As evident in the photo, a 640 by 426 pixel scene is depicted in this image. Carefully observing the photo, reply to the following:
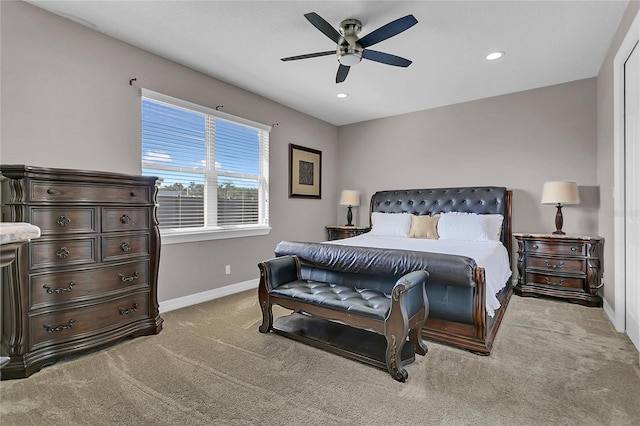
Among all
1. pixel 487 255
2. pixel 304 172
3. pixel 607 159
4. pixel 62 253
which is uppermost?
pixel 304 172

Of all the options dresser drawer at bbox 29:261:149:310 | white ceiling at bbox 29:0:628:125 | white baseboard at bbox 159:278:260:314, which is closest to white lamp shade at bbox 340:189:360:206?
white ceiling at bbox 29:0:628:125

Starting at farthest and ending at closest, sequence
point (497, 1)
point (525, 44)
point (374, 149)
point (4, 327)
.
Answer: point (374, 149) → point (525, 44) → point (497, 1) → point (4, 327)

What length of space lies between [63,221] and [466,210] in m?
4.53

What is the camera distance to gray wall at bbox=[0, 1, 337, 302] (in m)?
2.42

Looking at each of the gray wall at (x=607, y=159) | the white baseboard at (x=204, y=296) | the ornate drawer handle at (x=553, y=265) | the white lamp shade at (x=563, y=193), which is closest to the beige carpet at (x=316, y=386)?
the white baseboard at (x=204, y=296)

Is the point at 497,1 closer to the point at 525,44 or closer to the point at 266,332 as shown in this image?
the point at 525,44

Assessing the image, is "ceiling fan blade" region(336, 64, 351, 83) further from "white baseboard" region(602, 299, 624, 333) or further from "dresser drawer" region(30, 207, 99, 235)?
"white baseboard" region(602, 299, 624, 333)

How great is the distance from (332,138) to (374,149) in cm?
85

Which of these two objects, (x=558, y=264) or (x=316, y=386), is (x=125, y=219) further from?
(x=558, y=264)

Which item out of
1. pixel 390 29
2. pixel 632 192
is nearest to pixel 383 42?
pixel 390 29

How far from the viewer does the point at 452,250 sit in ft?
10.3

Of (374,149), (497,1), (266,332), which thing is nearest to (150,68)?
(266,332)

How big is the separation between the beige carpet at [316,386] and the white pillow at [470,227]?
57.5 inches

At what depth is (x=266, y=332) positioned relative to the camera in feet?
9.07
